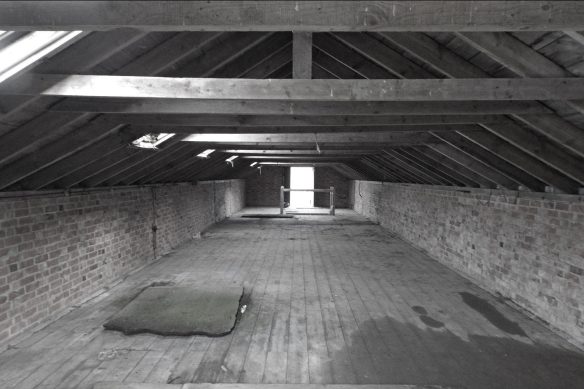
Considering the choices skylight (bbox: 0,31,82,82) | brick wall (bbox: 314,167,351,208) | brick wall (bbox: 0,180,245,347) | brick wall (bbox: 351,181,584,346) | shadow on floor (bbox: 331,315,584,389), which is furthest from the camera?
brick wall (bbox: 314,167,351,208)

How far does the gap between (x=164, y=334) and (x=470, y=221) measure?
5.77 m

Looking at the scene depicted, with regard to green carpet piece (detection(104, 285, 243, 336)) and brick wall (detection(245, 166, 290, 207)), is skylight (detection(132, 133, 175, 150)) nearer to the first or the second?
green carpet piece (detection(104, 285, 243, 336))

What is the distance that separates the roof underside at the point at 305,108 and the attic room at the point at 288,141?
0.07 ft

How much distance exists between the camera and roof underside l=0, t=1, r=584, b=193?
2655mm

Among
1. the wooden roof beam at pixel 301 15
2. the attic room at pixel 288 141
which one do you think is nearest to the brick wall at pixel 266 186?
the attic room at pixel 288 141

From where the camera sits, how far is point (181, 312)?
14.1 feet

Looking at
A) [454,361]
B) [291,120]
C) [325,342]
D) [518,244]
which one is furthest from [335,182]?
[454,361]

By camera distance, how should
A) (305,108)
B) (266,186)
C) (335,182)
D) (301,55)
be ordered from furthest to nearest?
(266,186), (335,182), (305,108), (301,55)

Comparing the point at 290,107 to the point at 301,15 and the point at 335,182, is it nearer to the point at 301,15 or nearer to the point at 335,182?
the point at 301,15

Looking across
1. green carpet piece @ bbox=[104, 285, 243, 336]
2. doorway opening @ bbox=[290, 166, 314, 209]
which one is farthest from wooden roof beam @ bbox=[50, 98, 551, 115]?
doorway opening @ bbox=[290, 166, 314, 209]

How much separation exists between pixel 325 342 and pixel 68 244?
4.05 m

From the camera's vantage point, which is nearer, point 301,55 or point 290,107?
point 301,55

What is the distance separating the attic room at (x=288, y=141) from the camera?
224 centimetres

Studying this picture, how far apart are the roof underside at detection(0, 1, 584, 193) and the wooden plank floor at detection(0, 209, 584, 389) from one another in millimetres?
1971
